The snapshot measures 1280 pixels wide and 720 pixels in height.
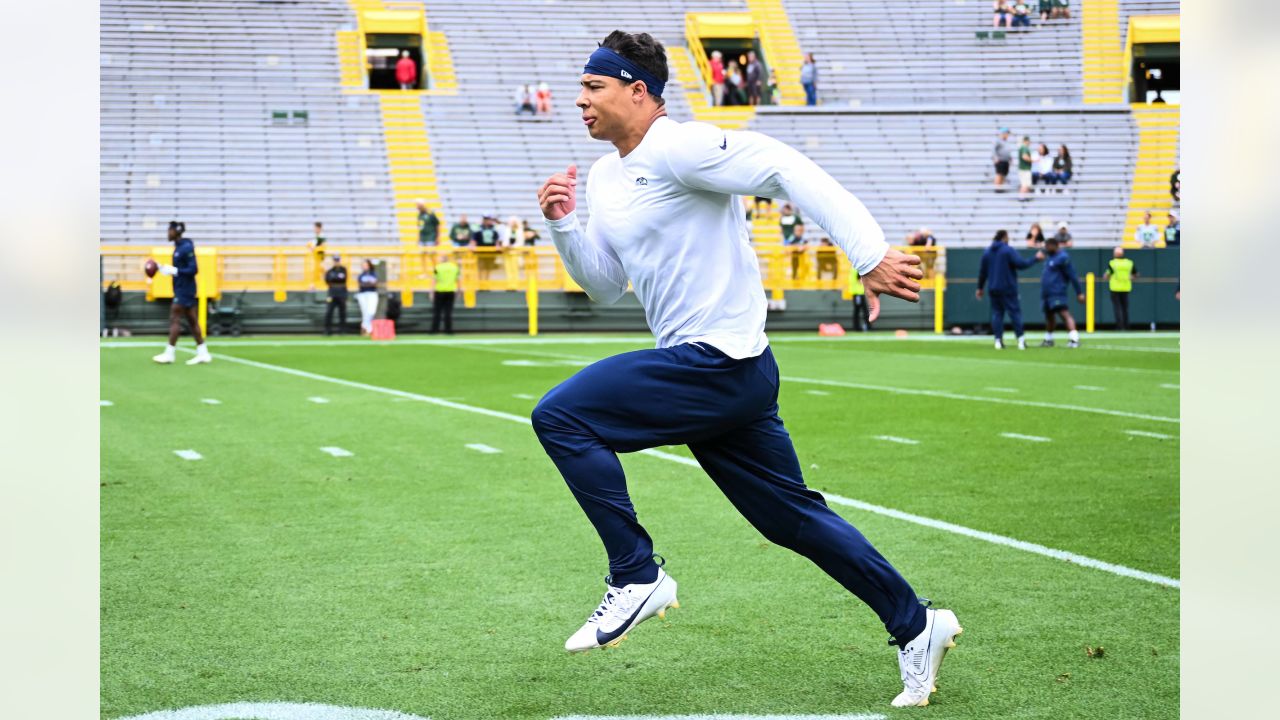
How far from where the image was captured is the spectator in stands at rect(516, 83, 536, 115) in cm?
3994

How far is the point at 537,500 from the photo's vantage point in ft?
26.4

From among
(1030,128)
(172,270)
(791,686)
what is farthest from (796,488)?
(1030,128)

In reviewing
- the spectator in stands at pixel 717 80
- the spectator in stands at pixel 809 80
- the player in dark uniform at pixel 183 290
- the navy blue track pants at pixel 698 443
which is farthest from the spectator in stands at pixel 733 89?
the navy blue track pants at pixel 698 443

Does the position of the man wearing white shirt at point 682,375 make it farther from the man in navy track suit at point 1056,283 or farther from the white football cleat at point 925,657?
the man in navy track suit at point 1056,283

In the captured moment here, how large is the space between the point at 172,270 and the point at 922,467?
501 inches

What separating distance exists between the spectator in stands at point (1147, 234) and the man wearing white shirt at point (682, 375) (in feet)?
103

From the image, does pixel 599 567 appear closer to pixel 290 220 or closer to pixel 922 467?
pixel 922 467

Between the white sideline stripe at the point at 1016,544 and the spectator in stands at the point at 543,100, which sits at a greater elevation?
the spectator in stands at the point at 543,100

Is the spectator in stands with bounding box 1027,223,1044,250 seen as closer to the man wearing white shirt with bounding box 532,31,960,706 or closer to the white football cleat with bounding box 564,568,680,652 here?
the man wearing white shirt with bounding box 532,31,960,706

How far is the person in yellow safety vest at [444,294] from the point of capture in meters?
29.3

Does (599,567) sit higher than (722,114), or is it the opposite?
(722,114)

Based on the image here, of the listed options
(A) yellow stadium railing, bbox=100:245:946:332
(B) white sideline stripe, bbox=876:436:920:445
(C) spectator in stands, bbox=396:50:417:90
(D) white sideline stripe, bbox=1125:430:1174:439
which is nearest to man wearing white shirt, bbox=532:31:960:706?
(B) white sideline stripe, bbox=876:436:920:445

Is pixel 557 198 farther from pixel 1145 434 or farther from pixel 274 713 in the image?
pixel 1145 434
